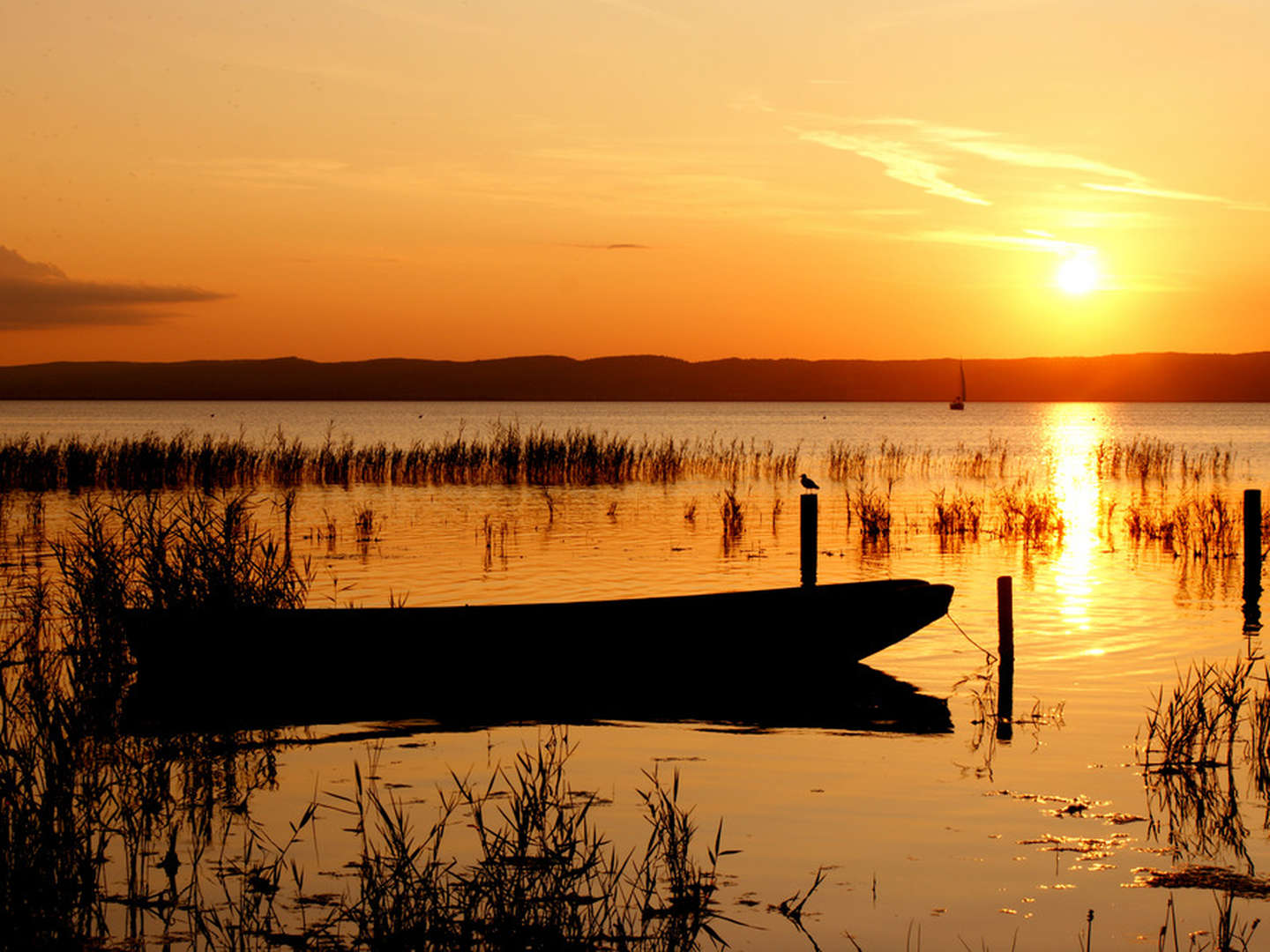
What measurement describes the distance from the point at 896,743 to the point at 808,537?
799 centimetres

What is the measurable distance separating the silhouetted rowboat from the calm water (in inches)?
6.0

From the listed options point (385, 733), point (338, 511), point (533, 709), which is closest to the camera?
point (385, 733)

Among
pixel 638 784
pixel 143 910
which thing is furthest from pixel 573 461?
pixel 143 910

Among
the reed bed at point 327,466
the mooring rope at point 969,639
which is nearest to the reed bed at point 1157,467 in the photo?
the reed bed at point 327,466

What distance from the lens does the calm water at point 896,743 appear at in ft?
22.4

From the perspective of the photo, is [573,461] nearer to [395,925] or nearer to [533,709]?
[533,709]

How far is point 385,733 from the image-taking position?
1066cm

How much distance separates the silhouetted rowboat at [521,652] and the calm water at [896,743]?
0.50 feet

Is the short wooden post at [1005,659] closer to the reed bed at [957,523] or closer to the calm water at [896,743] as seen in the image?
the calm water at [896,743]

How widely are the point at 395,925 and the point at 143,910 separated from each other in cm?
169

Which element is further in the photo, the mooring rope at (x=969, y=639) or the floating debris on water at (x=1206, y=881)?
the mooring rope at (x=969, y=639)

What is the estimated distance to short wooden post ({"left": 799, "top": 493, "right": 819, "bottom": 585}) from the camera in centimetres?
1788

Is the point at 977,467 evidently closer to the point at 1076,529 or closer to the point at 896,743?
the point at 1076,529

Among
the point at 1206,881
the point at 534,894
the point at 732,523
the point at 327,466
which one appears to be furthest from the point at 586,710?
the point at 327,466
